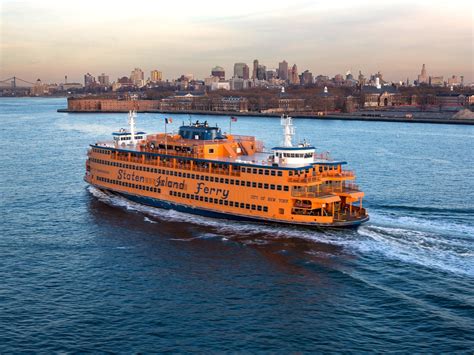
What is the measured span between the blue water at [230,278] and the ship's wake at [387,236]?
127 millimetres

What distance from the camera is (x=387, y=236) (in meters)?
36.1

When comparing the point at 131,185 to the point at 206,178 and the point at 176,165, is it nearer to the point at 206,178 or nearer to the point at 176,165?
the point at 176,165

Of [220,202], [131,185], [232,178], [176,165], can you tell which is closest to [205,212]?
[220,202]

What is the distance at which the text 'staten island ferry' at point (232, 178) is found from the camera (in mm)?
38062

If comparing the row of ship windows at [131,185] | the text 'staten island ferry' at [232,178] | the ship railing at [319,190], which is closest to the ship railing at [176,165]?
the text 'staten island ferry' at [232,178]

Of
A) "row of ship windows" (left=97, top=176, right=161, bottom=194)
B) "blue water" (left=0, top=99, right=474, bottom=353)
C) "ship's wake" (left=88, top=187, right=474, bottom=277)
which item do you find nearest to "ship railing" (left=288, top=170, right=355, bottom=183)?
"ship's wake" (left=88, top=187, right=474, bottom=277)

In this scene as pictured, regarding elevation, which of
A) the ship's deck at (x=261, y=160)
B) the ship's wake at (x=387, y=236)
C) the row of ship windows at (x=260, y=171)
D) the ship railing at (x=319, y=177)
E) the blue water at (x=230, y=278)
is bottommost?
the blue water at (x=230, y=278)

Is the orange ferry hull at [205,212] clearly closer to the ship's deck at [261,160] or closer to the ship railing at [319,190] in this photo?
the ship railing at [319,190]

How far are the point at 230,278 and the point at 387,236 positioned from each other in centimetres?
1174

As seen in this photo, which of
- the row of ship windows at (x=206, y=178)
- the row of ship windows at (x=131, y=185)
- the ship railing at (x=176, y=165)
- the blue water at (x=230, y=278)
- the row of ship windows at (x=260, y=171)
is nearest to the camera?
the blue water at (x=230, y=278)

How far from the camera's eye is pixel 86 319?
25188 mm

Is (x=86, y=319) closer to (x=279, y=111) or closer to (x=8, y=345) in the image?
(x=8, y=345)

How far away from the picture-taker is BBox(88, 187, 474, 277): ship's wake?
32.0 metres

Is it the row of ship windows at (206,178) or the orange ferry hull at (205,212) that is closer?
the orange ferry hull at (205,212)
